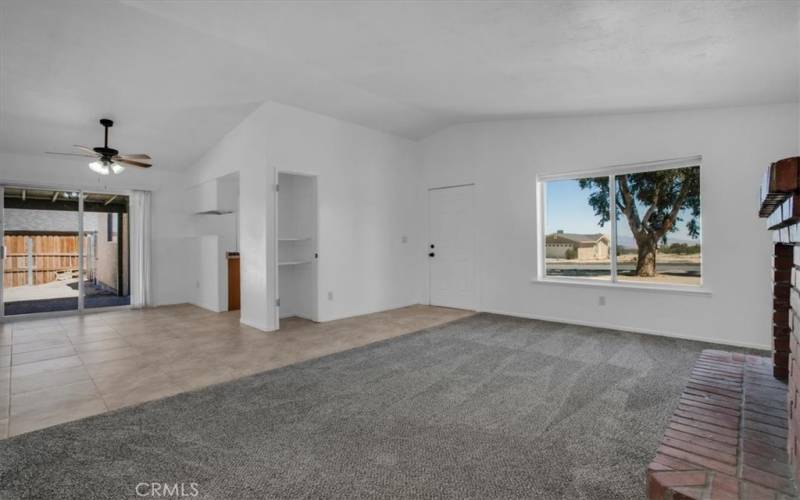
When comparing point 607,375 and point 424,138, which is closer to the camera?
point 607,375

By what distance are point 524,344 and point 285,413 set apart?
270 cm

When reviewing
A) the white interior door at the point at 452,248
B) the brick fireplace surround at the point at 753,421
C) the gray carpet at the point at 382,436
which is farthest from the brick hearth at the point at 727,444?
the white interior door at the point at 452,248

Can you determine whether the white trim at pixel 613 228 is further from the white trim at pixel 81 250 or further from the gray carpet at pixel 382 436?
the white trim at pixel 81 250

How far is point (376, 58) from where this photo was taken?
12.0 ft

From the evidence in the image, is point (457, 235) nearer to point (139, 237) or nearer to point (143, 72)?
point (143, 72)

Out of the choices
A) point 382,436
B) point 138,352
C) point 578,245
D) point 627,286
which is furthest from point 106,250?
point 627,286

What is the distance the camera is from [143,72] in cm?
394

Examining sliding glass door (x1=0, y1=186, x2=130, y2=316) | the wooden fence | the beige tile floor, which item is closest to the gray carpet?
the beige tile floor

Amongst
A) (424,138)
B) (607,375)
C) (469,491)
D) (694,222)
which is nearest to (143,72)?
(424,138)

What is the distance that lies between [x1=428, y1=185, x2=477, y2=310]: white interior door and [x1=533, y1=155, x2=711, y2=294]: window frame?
1.08 m

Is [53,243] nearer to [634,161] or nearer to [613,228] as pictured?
[613,228]

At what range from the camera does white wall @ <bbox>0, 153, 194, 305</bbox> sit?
625cm

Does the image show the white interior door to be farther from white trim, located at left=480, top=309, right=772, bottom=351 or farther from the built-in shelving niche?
the built-in shelving niche

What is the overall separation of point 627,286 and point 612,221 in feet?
2.91
